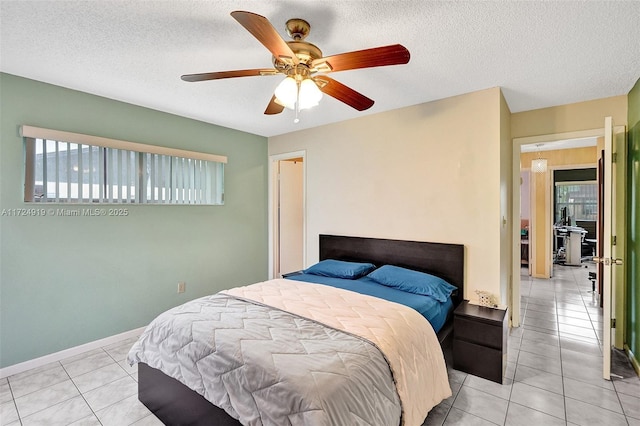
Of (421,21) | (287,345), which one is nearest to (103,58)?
(421,21)

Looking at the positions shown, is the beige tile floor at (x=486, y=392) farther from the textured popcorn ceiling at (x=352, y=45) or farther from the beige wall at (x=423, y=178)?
the textured popcorn ceiling at (x=352, y=45)

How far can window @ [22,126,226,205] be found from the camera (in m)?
2.60

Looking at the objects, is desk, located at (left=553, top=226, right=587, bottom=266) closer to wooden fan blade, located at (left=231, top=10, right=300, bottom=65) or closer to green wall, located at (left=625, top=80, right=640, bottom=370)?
green wall, located at (left=625, top=80, right=640, bottom=370)

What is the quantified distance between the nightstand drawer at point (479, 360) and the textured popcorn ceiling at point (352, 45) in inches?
88.6

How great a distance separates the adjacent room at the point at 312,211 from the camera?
1.68 m

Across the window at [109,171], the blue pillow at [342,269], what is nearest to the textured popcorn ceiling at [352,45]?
the window at [109,171]

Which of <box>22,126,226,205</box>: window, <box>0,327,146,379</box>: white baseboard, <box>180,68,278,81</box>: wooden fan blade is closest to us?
<box>180,68,278,81</box>: wooden fan blade

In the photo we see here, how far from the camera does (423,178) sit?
3.20 meters

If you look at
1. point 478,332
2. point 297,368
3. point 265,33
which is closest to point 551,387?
point 478,332

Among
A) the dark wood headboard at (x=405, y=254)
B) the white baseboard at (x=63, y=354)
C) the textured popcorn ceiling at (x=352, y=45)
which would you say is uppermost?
the textured popcorn ceiling at (x=352, y=45)

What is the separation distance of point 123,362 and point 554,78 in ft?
14.7

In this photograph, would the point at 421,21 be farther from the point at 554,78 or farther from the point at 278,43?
the point at 554,78

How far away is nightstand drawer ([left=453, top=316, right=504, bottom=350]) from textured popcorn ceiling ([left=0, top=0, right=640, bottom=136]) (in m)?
2.04

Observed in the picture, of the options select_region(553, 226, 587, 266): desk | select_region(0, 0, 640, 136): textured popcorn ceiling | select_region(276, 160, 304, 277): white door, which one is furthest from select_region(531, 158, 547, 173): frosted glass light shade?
select_region(276, 160, 304, 277): white door
